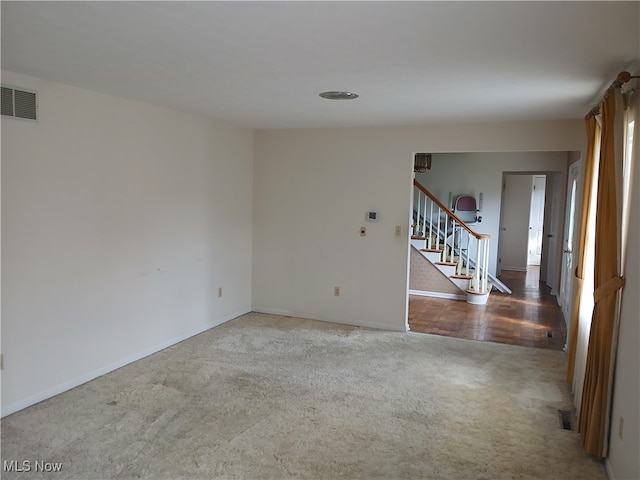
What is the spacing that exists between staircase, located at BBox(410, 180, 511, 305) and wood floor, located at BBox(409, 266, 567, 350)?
8.5 inches

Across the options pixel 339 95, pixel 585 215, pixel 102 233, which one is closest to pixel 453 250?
pixel 585 215

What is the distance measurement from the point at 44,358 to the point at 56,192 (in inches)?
46.2

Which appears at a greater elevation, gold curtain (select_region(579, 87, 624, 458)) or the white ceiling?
the white ceiling

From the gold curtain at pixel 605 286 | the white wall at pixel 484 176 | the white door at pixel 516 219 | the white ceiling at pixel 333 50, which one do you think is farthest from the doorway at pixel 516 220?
the gold curtain at pixel 605 286

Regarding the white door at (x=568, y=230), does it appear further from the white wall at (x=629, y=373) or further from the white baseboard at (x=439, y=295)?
the white wall at (x=629, y=373)

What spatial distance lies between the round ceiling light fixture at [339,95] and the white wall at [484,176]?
16.3ft

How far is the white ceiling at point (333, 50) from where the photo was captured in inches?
74.4

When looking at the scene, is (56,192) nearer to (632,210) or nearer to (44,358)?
(44,358)

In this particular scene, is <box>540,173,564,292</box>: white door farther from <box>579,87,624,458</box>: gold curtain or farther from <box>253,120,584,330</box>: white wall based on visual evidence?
<box>579,87,624,458</box>: gold curtain

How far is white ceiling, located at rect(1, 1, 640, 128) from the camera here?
1890mm

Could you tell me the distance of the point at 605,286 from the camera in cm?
260

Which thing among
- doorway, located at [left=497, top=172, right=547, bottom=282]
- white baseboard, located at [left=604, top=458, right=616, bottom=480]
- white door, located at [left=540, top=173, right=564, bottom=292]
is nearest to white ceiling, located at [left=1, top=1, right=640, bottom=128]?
white baseboard, located at [left=604, top=458, right=616, bottom=480]

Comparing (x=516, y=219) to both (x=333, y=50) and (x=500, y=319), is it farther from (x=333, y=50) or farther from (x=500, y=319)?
(x=333, y=50)

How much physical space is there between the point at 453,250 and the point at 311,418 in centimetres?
477
